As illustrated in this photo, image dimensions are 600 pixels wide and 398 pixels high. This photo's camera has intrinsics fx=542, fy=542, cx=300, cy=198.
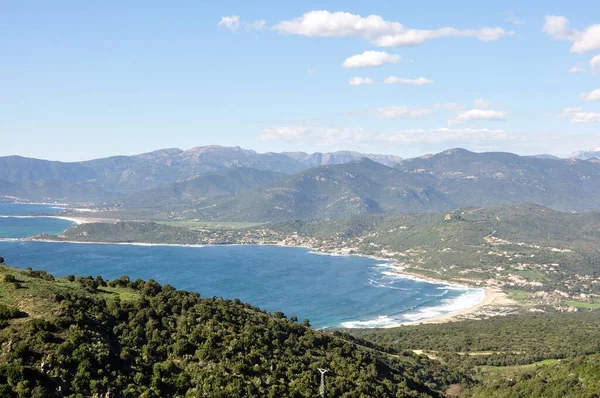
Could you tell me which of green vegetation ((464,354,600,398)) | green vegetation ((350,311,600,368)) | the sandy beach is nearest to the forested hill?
green vegetation ((464,354,600,398))

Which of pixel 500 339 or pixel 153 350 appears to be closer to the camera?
pixel 153 350

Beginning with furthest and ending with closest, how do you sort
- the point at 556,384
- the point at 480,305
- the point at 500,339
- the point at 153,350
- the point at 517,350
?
the point at 480,305 < the point at 500,339 < the point at 517,350 < the point at 556,384 < the point at 153,350

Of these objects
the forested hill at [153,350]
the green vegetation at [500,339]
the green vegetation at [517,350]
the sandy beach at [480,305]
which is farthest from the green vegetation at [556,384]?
the sandy beach at [480,305]

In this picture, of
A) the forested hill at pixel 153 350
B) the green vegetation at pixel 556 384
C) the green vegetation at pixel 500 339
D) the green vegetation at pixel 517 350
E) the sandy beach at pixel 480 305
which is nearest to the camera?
the forested hill at pixel 153 350

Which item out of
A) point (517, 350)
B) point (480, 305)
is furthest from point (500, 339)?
point (480, 305)

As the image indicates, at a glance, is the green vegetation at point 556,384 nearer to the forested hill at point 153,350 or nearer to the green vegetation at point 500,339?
the forested hill at point 153,350

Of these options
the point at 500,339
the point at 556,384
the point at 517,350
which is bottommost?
the point at 500,339

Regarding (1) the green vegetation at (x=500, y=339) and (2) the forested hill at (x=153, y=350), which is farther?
(1) the green vegetation at (x=500, y=339)

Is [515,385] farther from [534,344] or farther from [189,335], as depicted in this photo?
[534,344]

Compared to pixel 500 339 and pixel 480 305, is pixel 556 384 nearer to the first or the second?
pixel 500 339
